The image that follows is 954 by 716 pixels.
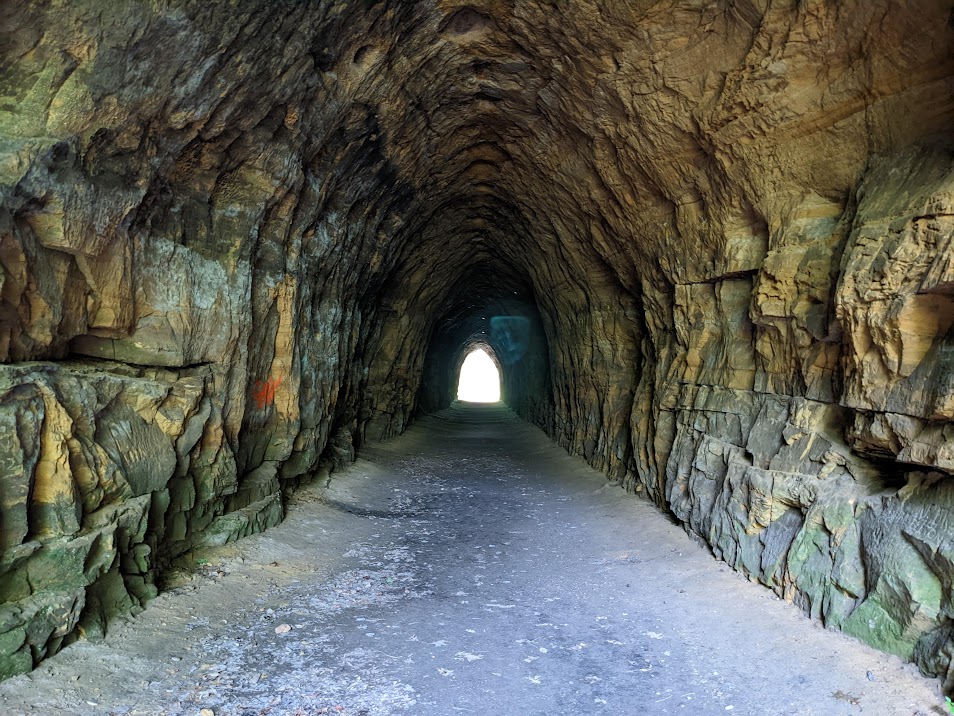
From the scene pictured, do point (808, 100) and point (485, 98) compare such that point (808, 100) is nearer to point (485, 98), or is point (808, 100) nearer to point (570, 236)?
point (485, 98)

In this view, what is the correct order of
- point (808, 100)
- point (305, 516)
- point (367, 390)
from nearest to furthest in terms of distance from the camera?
point (808, 100)
point (305, 516)
point (367, 390)

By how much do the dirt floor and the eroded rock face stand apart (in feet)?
1.27

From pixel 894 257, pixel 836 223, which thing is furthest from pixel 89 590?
pixel 836 223

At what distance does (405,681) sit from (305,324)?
6862mm

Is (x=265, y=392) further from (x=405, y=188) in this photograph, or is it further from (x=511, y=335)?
(x=511, y=335)

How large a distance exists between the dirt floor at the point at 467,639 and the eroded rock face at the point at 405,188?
39cm

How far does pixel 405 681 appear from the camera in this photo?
4.83 metres

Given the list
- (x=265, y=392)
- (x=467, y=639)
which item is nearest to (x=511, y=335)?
(x=265, y=392)

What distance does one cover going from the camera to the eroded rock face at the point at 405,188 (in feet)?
15.7

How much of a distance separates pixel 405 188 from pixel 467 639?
9109 millimetres

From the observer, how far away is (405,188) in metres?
12.1

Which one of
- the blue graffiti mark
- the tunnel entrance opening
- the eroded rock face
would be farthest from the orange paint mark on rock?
the tunnel entrance opening

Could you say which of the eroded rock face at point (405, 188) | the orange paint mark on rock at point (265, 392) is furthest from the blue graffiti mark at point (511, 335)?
the orange paint mark on rock at point (265, 392)

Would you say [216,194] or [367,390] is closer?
[216,194]
